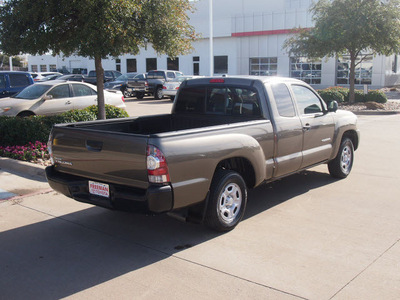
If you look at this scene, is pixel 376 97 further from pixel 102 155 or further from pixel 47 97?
pixel 102 155

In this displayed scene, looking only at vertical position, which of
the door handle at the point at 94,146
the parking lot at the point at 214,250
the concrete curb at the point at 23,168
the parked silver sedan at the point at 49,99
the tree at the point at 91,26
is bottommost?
the parking lot at the point at 214,250

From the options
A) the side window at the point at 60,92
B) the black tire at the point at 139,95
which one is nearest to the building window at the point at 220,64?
the black tire at the point at 139,95

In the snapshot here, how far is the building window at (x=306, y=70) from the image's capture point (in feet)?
128

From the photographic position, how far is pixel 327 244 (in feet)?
16.3

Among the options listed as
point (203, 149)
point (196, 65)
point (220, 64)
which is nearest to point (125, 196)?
point (203, 149)

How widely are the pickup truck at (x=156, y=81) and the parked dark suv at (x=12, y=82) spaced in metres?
11.5

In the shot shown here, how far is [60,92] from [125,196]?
984cm

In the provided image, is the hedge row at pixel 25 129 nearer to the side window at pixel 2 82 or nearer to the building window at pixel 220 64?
the side window at pixel 2 82

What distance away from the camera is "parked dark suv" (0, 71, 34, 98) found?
52.3ft

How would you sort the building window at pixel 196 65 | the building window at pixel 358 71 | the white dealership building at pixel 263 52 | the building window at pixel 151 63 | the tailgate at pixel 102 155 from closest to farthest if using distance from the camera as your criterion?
the tailgate at pixel 102 155 < the building window at pixel 358 71 < the white dealership building at pixel 263 52 < the building window at pixel 196 65 < the building window at pixel 151 63

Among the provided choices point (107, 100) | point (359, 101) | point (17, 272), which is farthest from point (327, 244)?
point (359, 101)

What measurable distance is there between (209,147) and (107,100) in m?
10.1

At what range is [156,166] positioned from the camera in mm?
4418

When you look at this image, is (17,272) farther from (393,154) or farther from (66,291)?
(393,154)
